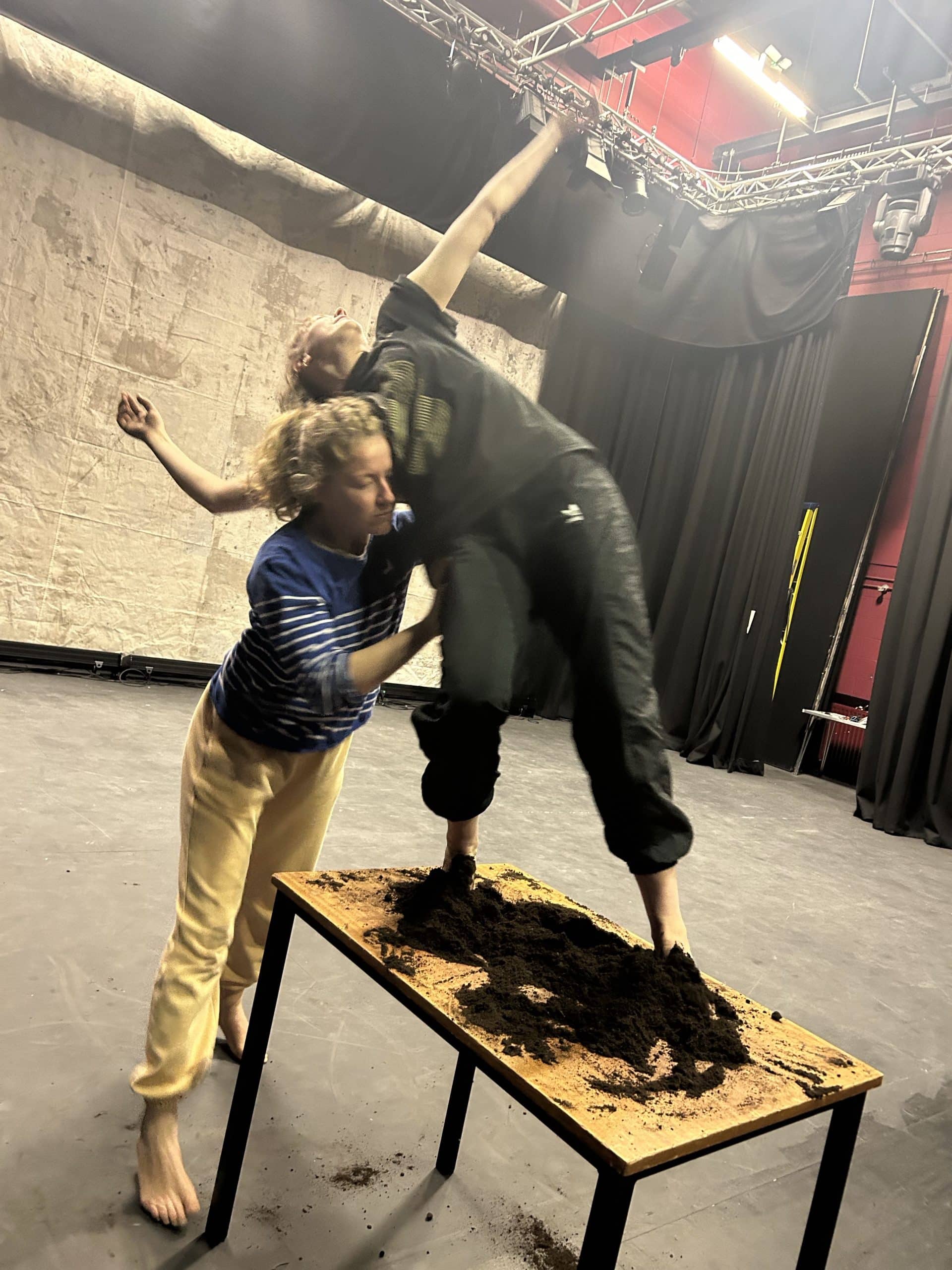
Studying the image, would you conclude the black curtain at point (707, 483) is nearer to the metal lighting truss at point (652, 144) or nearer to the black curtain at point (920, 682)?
the black curtain at point (920, 682)

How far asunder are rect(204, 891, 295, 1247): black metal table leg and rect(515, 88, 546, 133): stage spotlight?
11.0ft

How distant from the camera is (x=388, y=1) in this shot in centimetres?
374

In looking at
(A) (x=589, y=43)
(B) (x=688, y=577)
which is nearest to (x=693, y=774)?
(B) (x=688, y=577)

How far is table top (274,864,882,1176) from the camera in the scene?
79 cm

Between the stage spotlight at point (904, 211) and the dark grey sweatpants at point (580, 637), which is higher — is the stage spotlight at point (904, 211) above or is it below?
above

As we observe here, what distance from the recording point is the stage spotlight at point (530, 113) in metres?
3.66

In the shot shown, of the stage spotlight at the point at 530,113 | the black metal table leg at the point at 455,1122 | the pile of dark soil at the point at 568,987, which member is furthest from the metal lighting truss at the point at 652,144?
the black metal table leg at the point at 455,1122

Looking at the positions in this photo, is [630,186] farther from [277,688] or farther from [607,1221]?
[607,1221]

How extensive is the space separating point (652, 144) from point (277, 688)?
462 cm

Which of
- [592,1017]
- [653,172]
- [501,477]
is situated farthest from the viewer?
[653,172]

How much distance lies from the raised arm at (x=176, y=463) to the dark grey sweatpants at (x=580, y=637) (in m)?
0.40

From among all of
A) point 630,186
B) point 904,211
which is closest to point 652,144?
point 630,186

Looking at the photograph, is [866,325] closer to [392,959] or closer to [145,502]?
[145,502]

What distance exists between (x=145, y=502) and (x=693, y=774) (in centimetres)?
313
